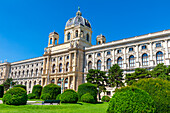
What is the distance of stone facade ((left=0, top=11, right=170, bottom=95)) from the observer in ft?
128

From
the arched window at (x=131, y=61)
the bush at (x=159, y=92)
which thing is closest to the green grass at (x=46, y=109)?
the bush at (x=159, y=92)

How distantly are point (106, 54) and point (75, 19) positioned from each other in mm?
21267

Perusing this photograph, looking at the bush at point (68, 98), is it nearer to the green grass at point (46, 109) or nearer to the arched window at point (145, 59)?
the green grass at point (46, 109)

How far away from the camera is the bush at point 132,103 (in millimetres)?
11070

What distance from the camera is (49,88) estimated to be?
33.0 meters

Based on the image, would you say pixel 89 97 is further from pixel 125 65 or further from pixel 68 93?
pixel 125 65

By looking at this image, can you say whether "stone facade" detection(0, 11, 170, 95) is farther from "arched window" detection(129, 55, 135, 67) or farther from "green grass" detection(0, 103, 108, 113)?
"green grass" detection(0, 103, 108, 113)

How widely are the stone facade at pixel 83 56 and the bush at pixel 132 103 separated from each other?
28.0 meters

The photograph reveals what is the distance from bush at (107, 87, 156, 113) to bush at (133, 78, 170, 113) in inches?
75.9

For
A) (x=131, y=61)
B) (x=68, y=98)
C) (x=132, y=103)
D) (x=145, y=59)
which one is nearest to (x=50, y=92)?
(x=68, y=98)

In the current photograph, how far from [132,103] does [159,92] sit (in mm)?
3895

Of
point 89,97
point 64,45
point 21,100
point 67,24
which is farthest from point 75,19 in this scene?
point 21,100

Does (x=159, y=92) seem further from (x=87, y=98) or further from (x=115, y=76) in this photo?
(x=115, y=76)

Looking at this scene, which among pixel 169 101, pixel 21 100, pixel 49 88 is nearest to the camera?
pixel 169 101
